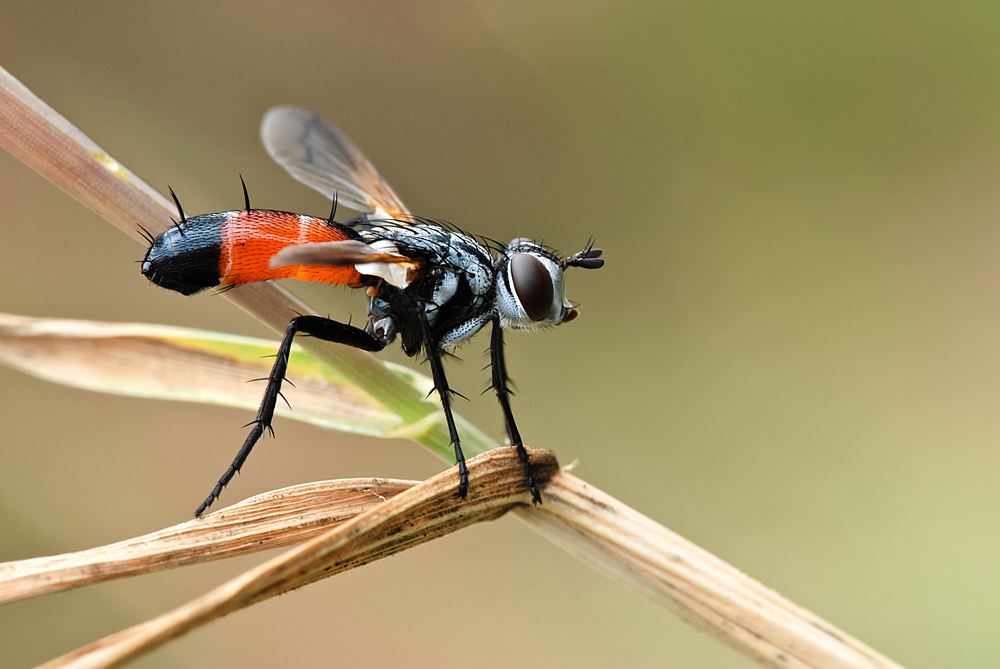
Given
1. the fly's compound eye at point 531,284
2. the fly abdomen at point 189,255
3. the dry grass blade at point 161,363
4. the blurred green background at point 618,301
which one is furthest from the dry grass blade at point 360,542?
the blurred green background at point 618,301

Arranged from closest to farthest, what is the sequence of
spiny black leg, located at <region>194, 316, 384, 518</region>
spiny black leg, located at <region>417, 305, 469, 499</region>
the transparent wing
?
spiny black leg, located at <region>417, 305, 469, 499</region>, spiny black leg, located at <region>194, 316, 384, 518</region>, the transparent wing

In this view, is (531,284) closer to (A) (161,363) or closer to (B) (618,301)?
(A) (161,363)

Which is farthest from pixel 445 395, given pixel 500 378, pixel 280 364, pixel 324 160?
pixel 324 160

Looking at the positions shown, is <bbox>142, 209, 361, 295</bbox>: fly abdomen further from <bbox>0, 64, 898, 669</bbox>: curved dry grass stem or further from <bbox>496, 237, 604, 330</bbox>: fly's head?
<bbox>496, 237, 604, 330</bbox>: fly's head

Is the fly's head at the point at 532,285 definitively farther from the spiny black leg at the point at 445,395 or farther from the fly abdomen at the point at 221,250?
the fly abdomen at the point at 221,250

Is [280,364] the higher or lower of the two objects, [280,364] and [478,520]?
the higher

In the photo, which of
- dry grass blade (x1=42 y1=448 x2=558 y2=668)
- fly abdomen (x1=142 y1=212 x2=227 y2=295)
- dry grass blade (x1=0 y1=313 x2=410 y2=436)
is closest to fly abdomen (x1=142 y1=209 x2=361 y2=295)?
fly abdomen (x1=142 y1=212 x2=227 y2=295)

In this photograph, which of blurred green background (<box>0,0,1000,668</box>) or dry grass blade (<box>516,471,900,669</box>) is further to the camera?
blurred green background (<box>0,0,1000,668</box>)
